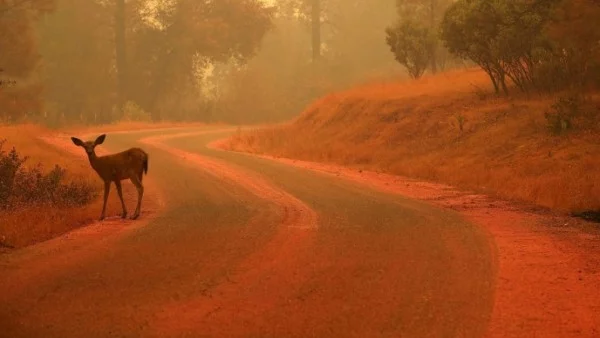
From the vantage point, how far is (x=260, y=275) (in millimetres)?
8336

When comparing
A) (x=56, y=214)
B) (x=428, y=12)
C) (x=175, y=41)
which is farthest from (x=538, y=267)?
(x=175, y=41)

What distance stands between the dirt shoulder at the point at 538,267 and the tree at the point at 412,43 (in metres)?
21.1

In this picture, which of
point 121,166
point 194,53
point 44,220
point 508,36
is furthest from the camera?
point 194,53

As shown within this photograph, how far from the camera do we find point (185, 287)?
7.78 m

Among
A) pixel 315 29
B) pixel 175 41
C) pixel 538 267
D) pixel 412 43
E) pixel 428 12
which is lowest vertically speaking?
pixel 538 267

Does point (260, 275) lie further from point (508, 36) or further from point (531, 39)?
point (531, 39)

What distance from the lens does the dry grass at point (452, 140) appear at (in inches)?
663

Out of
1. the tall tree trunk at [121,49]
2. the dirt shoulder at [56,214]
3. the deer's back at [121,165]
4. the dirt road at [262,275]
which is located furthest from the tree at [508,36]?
the tall tree trunk at [121,49]

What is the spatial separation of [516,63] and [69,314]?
841 inches

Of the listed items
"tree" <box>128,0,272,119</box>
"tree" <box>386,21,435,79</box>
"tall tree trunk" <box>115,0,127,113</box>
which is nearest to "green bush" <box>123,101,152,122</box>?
"tall tree trunk" <box>115,0,127,113</box>

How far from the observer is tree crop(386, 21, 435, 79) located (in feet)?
118

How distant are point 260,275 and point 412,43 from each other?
94.7ft

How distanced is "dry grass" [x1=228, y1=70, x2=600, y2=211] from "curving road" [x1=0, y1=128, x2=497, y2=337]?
4.17 metres

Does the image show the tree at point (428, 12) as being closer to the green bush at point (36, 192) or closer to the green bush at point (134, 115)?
the green bush at point (134, 115)
